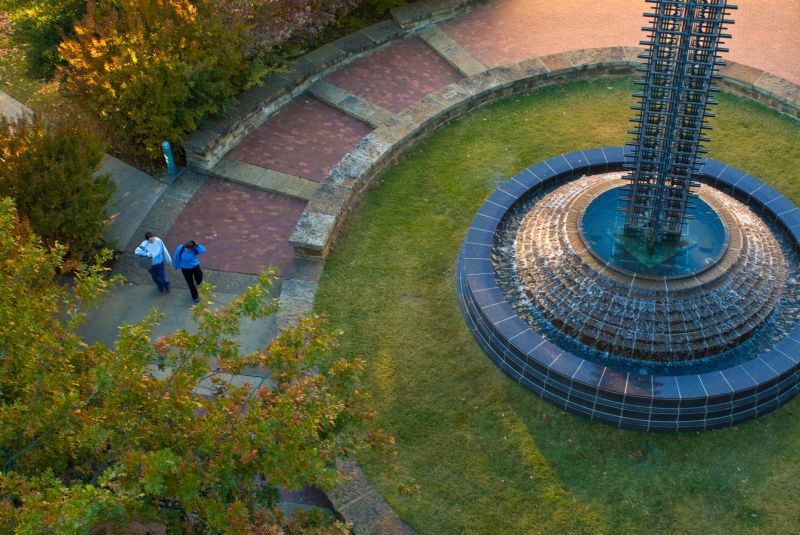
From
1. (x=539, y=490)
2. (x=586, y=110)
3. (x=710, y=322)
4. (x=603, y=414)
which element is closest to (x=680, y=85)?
(x=710, y=322)

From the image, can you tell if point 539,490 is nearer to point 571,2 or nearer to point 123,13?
point 123,13

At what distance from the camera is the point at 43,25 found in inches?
742

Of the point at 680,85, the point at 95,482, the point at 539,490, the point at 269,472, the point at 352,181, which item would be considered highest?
the point at 680,85

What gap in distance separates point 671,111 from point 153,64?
9951mm

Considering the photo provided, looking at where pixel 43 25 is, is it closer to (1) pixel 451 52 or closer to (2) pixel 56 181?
(2) pixel 56 181

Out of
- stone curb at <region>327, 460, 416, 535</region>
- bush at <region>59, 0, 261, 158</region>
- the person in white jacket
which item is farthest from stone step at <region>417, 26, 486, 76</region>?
stone curb at <region>327, 460, 416, 535</region>

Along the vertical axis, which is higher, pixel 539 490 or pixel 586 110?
pixel 586 110

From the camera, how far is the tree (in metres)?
8.20

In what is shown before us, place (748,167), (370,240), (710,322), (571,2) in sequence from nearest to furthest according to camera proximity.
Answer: (710,322), (370,240), (748,167), (571,2)

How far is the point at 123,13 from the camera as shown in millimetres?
17297

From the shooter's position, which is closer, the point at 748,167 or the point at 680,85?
the point at 680,85

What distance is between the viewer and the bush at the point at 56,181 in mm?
14211

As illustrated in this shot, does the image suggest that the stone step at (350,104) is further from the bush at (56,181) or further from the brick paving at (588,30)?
the bush at (56,181)

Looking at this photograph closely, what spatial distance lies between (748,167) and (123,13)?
13292 mm
